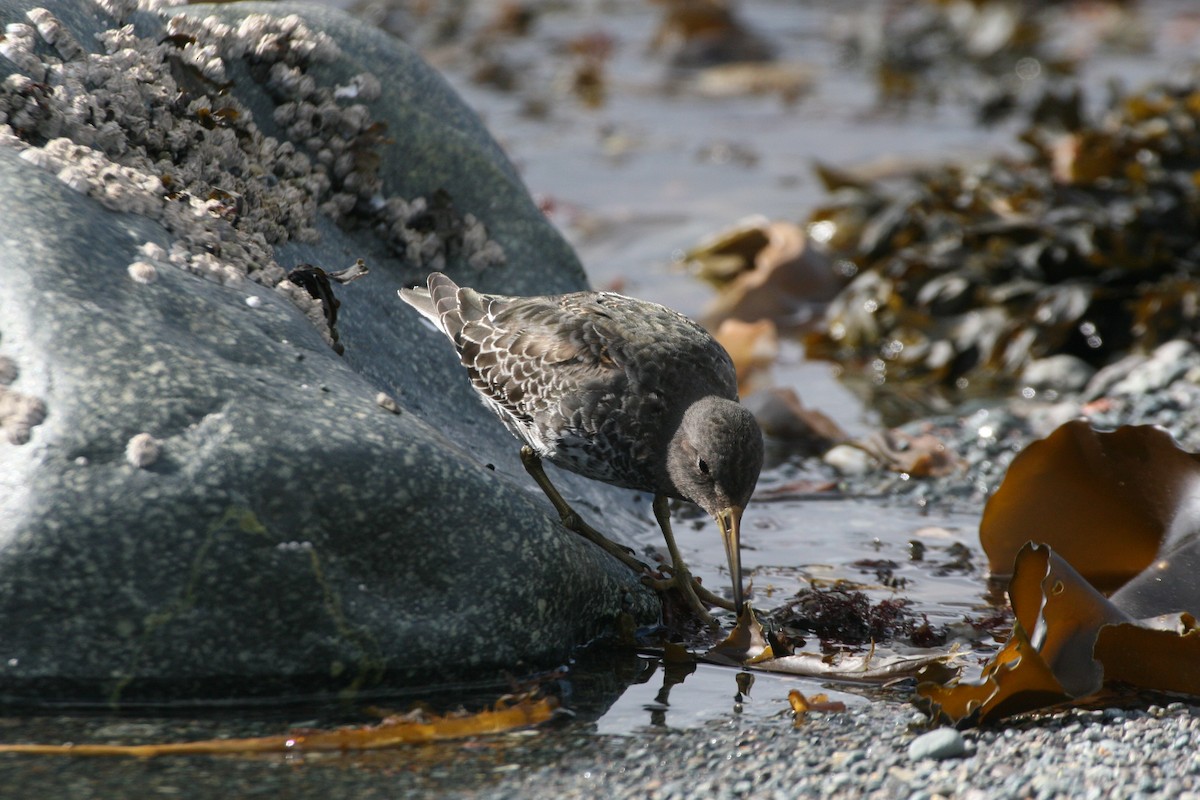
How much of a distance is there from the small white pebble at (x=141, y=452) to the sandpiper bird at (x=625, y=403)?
1.34 meters

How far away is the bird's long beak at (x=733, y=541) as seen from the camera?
3.99m

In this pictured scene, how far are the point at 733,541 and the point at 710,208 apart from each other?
6.77 m

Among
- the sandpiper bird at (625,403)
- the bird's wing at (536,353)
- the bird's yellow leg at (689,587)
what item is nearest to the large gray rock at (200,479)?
the bird's yellow leg at (689,587)

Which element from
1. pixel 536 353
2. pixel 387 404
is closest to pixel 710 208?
pixel 536 353

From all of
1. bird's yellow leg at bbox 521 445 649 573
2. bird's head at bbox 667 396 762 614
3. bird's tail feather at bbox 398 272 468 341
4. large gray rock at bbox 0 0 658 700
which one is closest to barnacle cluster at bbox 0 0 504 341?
large gray rock at bbox 0 0 658 700

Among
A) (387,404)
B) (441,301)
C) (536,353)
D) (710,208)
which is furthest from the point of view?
(710,208)

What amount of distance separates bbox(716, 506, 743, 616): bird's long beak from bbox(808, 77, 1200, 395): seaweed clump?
3.74 metres

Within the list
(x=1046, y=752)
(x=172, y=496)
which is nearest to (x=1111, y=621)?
(x=1046, y=752)

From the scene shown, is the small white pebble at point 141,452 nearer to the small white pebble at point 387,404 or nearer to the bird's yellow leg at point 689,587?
the small white pebble at point 387,404

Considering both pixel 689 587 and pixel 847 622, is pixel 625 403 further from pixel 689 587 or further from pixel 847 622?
pixel 847 622

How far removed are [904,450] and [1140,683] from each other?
8.42 feet

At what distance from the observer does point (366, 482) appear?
352 centimetres

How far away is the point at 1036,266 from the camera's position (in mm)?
7578

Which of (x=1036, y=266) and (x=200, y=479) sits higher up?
(x=1036, y=266)
